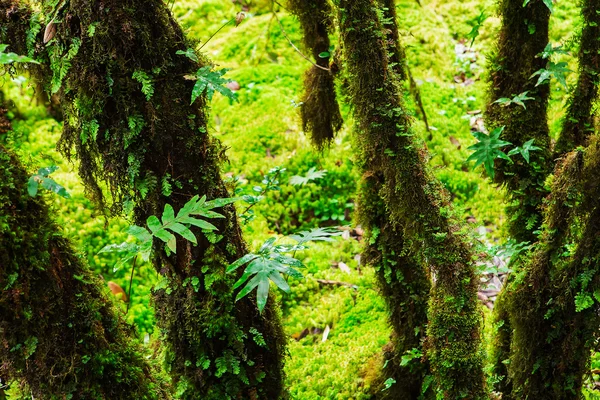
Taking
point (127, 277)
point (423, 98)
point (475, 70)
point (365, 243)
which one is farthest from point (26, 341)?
point (475, 70)

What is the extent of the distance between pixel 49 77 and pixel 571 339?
2453 mm

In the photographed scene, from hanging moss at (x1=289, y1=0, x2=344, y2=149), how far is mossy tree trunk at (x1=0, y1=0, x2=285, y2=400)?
3.92 feet

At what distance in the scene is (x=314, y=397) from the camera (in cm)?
352

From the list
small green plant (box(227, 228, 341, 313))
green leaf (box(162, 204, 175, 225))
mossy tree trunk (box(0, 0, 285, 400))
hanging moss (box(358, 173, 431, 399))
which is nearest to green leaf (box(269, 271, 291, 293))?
small green plant (box(227, 228, 341, 313))

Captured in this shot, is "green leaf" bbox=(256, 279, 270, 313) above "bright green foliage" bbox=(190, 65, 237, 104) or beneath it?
beneath

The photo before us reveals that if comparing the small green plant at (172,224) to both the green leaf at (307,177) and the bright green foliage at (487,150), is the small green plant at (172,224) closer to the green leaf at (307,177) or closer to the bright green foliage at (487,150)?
the bright green foliage at (487,150)

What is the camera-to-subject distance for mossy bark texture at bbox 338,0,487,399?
207 centimetres

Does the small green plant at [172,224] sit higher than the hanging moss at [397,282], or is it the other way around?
the small green plant at [172,224]

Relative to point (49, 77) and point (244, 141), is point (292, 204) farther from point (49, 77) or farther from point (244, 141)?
point (49, 77)

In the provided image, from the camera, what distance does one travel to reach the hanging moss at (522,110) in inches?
109

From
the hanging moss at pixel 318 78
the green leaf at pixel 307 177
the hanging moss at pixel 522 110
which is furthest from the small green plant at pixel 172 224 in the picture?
the green leaf at pixel 307 177

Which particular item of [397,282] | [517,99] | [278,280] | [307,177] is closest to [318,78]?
[307,177]

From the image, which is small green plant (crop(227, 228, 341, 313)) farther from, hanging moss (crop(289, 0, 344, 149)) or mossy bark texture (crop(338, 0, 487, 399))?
hanging moss (crop(289, 0, 344, 149))

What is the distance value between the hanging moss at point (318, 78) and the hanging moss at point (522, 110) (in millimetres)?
960
